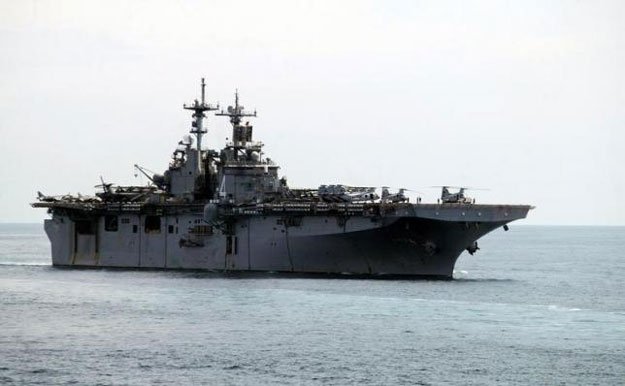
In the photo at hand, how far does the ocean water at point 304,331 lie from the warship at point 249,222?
171cm

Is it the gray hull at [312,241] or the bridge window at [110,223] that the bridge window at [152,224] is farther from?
the bridge window at [110,223]

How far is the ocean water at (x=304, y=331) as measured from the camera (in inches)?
1203

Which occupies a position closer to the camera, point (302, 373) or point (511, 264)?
point (302, 373)

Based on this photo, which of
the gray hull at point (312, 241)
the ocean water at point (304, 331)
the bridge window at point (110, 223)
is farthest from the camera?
the bridge window at point (110, 223)

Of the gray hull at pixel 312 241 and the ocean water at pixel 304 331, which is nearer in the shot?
the ocean water at pixel 304 331

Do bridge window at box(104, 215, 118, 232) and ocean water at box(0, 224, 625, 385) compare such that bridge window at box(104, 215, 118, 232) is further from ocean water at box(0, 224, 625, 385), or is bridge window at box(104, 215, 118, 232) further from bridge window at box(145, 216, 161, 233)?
ocean water at box(0, 224, 625, 385)

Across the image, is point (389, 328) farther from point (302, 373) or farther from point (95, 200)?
point (95, 200)

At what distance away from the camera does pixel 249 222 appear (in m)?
54.3

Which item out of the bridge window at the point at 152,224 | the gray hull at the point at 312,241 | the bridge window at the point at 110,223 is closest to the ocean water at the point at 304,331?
the gray hull at the point at 312,241

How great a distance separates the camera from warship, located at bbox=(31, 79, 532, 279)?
166ft

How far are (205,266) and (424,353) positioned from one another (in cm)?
2413

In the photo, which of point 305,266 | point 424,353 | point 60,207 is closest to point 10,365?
point 424,353

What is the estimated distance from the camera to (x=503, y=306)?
1727 inches

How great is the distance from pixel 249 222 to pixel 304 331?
17.4 meters
